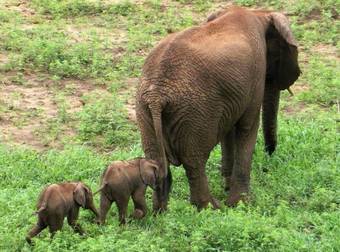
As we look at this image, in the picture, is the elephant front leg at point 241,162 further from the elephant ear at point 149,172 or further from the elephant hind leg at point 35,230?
the elephant hind leg at point 35,230

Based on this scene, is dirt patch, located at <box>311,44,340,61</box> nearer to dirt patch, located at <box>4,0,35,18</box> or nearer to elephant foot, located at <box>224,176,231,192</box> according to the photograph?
elephant foot, located at <box>224,176,231,192</box>

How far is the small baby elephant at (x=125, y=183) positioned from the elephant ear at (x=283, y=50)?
215 centimetres

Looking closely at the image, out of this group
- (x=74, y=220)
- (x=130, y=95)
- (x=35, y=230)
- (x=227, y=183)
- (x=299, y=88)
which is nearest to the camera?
(x=35, y=230)

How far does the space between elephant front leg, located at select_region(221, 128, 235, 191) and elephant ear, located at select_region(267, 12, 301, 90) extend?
89cm

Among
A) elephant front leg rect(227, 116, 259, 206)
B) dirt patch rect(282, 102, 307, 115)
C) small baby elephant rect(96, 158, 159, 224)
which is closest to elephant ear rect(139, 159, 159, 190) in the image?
small baby elephant rect(96, 158, 159, 224)

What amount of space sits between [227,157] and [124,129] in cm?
191

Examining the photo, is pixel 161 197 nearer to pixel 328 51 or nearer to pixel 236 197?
pixel 236 197

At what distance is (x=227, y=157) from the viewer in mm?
8758

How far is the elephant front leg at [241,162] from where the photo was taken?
8.24 metres

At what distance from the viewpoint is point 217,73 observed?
24.9 feet

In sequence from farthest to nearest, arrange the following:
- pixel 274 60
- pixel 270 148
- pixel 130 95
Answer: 1. pixel 130 95
2. pixel 270 148
3. pixel 274 60

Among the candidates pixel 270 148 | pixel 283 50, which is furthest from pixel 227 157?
pixel 283 50

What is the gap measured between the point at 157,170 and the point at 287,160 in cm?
233

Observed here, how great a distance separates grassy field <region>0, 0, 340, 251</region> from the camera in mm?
6934
